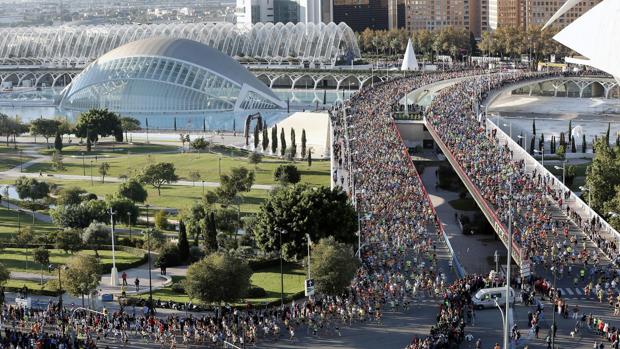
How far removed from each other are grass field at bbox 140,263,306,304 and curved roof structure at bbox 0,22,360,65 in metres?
98.6

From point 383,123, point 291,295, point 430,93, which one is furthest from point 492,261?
point 430,93

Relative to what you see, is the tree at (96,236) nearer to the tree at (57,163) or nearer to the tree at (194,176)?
the tree at (194,176)

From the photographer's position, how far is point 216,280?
33.7 meters

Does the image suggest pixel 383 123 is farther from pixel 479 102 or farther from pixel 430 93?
pixel 430 93

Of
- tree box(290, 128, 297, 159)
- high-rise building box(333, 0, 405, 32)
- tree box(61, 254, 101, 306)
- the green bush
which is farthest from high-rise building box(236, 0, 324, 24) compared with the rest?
tree box(61, 254, 101, 306)

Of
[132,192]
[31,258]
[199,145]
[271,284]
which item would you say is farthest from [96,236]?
[199,145]

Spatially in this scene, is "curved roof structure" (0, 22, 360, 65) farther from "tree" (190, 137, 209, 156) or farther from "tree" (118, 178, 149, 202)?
"tree" (118, 178, 149, 202)

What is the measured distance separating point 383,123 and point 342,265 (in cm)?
3733

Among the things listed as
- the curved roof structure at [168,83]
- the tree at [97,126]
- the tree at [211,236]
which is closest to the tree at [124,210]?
the tree at [211,236]

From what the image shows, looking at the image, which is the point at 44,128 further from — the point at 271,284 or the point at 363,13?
the point at 363,13

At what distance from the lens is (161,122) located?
310 ft

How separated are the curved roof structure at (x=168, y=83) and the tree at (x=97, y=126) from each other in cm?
1796

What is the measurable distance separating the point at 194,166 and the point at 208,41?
79.1 metres

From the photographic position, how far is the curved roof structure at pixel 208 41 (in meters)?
140
